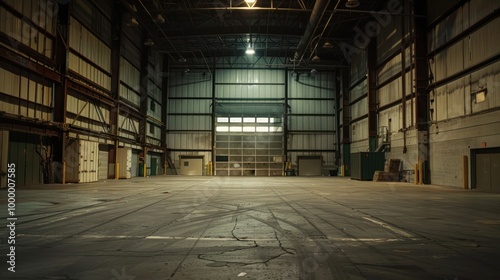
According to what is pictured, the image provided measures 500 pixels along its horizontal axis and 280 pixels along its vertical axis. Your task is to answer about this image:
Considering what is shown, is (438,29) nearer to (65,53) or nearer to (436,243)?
(436,243)

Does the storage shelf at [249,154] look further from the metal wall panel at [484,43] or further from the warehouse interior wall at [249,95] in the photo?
the metal wall panel at [484,43]

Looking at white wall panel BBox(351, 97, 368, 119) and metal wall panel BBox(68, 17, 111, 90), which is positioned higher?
metal wall panel BBox(68, 17, 111, 90)

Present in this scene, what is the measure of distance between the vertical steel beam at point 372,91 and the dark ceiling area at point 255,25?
296cm

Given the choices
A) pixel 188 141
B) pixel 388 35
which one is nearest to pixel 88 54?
pixel 188 141

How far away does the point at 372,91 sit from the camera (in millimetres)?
35625

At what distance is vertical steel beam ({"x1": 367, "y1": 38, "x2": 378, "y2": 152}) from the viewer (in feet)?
116

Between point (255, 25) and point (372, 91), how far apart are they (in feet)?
45.7

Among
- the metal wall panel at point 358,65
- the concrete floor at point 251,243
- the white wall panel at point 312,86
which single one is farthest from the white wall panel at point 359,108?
the concrete floor at point 251,243

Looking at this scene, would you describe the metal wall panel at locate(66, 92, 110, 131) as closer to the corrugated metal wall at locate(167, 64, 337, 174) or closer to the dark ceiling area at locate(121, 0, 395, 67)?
the dark ceiling area at locate(121, 0, 395, 67)

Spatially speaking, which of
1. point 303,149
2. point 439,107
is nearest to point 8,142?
point 439,107

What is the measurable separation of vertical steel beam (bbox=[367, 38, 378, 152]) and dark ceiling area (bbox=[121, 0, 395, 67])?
2960 mm

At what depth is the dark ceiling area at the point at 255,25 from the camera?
30.5 meters

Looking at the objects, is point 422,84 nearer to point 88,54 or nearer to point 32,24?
point 88,54

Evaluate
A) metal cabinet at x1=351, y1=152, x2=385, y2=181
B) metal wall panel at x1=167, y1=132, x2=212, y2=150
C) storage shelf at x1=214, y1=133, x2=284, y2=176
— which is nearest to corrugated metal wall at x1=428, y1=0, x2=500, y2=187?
metal cabinet at x1=351, y1=152, x2=385, y2=181
